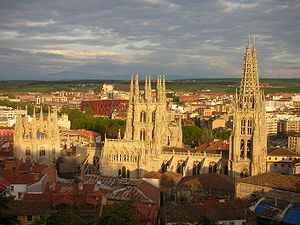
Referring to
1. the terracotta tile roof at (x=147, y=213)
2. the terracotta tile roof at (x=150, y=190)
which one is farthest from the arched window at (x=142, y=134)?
the terracotta tile roof at (x=147, y=213)

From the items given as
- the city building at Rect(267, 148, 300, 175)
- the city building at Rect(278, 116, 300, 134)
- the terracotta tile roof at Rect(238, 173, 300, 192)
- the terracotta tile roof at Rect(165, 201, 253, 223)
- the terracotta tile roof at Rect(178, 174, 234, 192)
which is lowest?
the city building at Rect(278, 116, 300, 134)

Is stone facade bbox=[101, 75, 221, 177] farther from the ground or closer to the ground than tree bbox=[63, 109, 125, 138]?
farther from the ground

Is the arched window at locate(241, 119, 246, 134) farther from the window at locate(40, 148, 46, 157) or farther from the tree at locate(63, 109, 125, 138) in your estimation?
the tree at locate(63, 109, 125, 138)

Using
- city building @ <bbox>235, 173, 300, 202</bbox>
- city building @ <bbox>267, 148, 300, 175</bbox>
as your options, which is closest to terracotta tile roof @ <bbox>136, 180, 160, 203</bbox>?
city building @ <bbox>235, 173, 300, 202</bbox>

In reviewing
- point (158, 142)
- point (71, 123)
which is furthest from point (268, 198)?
point (71, 123)

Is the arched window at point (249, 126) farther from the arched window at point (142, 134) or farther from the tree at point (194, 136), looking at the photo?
the tree at point (194, 136)

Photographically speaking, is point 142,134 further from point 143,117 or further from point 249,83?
point 249,83

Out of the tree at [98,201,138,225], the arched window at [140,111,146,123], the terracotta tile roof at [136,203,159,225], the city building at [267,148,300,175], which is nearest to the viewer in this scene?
the tree at [98,201,138,225]
